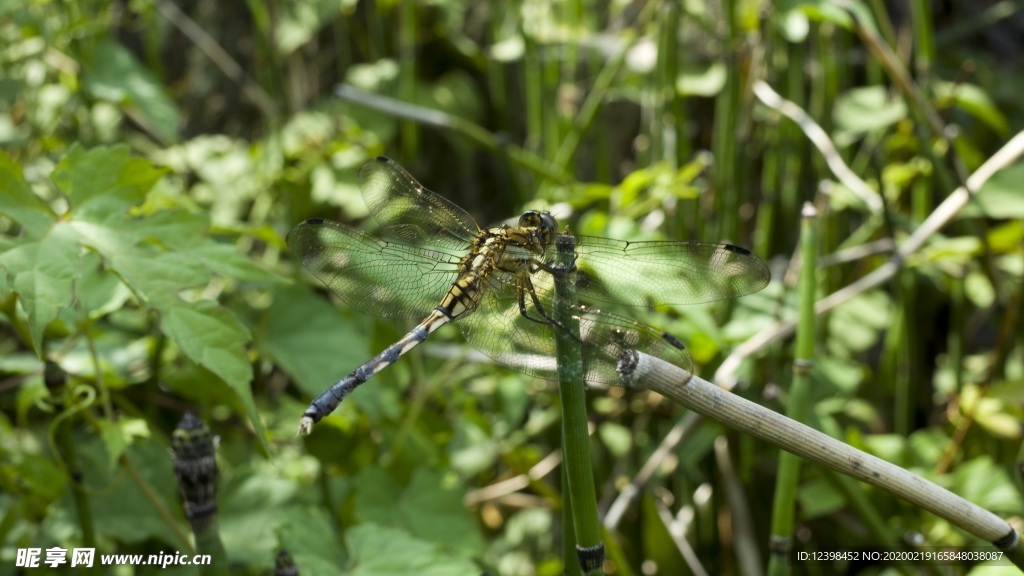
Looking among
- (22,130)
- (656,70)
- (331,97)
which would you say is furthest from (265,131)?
(656,70)

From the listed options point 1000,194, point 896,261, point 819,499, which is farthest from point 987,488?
point 1000,194

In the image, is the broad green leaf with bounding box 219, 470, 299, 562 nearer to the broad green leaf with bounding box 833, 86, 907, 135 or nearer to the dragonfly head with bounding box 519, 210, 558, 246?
the dragonfly head with bounding box 519, 210, 558, 246

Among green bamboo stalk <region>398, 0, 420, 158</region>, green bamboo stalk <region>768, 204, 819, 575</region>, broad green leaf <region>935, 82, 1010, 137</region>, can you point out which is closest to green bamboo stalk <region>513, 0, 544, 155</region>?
green bamboo stalk <region>398, 0, 420, 158</region>

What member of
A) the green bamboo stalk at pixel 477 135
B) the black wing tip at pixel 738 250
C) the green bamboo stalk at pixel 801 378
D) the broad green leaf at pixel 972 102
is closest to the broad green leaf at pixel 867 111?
the broad green leaf at pixel 972 102

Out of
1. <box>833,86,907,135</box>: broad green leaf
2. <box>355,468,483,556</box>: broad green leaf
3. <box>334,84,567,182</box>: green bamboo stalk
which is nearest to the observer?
<box>355,468,483,556</box>: broad green leaf

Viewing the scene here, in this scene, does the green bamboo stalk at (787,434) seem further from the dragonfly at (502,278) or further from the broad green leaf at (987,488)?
the broad green leaf at (987,488)

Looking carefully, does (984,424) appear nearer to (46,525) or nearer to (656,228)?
(656,228)
